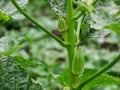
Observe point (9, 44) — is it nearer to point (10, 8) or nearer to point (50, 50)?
point (10, 8)

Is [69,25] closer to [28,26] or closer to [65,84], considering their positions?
[65,84]

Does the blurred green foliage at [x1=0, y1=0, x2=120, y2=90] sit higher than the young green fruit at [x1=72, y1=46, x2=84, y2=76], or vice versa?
the young green fruit at [x1=72, y1=46, x2=84, y2=76]

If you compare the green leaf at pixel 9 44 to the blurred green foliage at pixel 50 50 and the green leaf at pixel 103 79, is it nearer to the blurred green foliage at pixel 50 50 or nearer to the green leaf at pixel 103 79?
the green leaf at pixel 103 79

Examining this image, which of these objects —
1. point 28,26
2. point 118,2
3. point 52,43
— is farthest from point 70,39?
point 28,26

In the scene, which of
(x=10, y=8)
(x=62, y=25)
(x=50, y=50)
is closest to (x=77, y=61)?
(x=62, y=25)

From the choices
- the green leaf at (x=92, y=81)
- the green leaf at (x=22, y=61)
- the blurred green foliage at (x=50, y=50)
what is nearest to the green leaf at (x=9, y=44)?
the green leaf at (x=22, y=61)

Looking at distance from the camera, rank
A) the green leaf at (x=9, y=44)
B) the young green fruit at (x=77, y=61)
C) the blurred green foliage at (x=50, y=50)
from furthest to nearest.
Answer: the blurred green foliage at (x=50, y=50) < the green leaf at (x=9, y=44) < the young green fruit at (x=77, y=61)

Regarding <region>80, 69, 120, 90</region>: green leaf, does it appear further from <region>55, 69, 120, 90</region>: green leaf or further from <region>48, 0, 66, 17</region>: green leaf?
<region>48, 0, 66, 17</region>: green leaf

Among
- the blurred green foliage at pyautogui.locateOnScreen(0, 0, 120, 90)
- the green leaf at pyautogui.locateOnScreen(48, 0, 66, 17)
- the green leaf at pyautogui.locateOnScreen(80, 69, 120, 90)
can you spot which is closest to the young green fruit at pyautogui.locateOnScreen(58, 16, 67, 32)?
the green leaf at pyautogui.locateOnScreen(48, 0, 66, 17)

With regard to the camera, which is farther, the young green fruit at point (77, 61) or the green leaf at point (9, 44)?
the green leaf at point (9, 44)

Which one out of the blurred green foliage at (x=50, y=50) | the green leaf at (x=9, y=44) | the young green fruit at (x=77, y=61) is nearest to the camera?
the young green fruit at (x=77, y=61)

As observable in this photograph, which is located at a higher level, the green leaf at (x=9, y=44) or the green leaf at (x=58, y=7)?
the green leaf at (x=58, y=7)

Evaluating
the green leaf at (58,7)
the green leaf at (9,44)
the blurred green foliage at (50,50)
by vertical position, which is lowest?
the blurred green foliage at (50,50)
